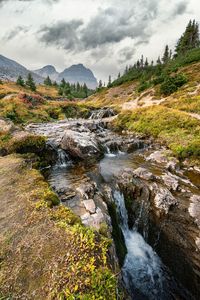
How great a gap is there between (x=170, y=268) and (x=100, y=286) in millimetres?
6951

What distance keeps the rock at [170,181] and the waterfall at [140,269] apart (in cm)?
349

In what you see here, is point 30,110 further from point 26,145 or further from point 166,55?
point 166,55

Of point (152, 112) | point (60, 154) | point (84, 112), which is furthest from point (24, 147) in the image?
point (84, 112)

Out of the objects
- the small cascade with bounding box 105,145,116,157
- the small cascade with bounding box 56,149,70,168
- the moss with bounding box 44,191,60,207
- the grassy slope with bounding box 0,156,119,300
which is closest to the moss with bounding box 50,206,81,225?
the grassy slope with bounding box 0,156,119,300

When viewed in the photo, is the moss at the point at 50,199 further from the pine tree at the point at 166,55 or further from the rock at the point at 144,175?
the pine tree at the point at 166,55

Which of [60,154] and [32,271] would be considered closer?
Result: [32,271]

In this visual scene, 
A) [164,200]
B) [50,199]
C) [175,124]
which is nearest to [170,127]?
[175,124]

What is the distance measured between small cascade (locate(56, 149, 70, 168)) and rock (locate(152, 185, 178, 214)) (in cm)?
891

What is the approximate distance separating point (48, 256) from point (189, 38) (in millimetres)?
104410

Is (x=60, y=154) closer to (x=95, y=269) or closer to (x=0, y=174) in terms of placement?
(x=0, y=174)

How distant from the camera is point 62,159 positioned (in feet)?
60.5

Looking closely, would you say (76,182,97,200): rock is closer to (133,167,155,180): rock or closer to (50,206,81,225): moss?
(50,206,81,225): moss

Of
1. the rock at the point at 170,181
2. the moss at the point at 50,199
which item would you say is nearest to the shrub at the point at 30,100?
the rock at the point at 170,181

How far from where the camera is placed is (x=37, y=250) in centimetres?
574
